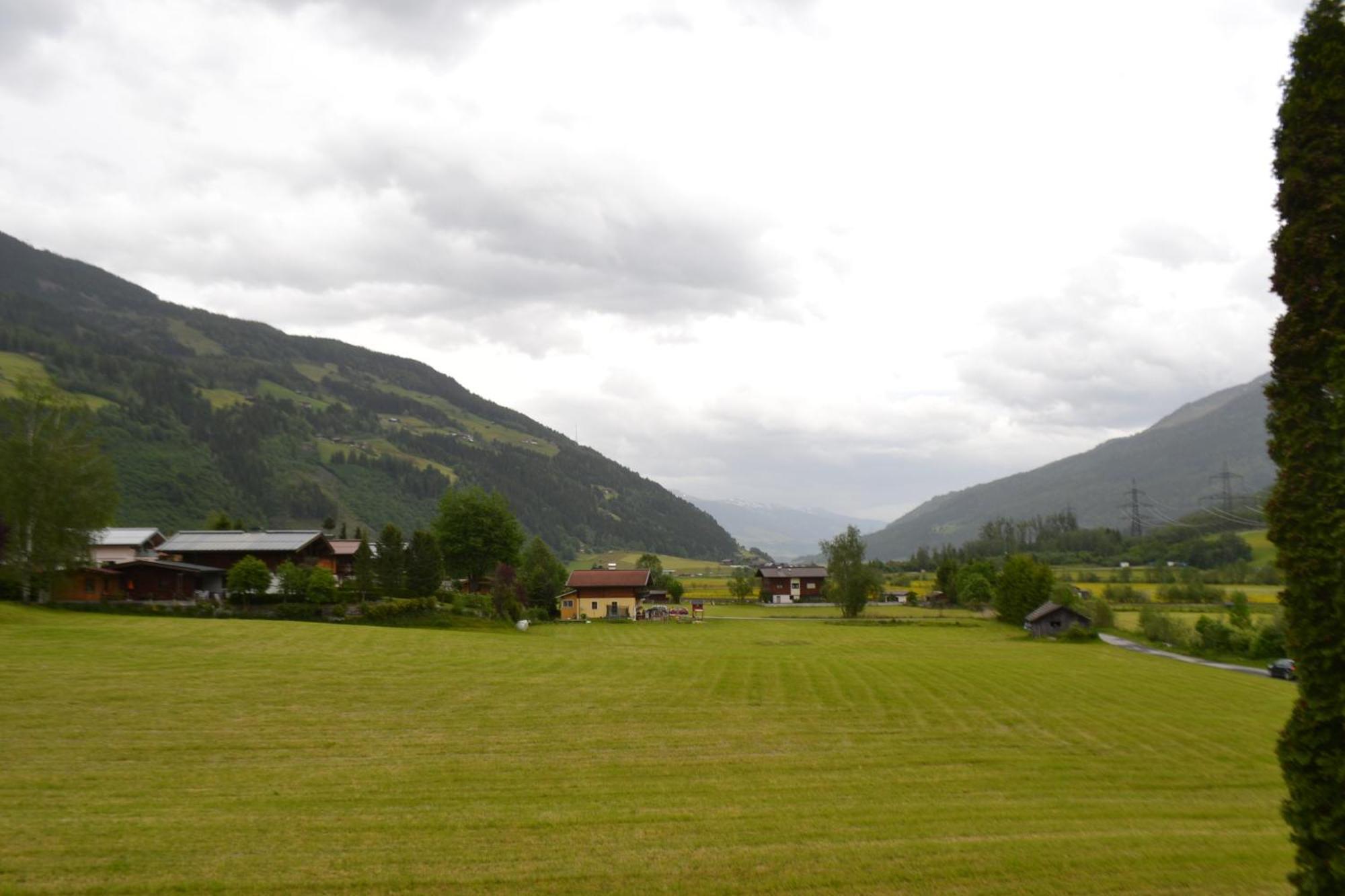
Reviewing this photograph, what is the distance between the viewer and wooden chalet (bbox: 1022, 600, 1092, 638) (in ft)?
204

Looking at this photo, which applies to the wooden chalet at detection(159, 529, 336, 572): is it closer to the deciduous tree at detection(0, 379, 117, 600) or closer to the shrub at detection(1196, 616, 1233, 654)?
the deciduous tree at detection(0, 379, 117, 600)

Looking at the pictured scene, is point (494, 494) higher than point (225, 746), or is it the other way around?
point (494, 494)

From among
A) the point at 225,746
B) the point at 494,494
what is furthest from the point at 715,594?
the point at 225,746

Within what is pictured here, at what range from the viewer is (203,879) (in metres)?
11.5

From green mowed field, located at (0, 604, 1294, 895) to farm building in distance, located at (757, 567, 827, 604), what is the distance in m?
84.1

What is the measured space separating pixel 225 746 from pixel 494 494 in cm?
6437

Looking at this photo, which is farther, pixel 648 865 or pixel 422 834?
pixel 422 834


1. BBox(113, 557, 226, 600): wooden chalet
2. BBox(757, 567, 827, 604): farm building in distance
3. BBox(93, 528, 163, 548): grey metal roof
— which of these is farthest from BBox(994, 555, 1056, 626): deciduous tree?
BBox(93, 528, 163, 548): grey metal roof

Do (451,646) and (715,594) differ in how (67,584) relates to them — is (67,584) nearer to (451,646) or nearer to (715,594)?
(451,646)

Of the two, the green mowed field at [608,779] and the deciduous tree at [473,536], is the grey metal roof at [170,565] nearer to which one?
the deciduous tree at [473,536]

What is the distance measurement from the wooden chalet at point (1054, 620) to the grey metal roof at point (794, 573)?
52.0 metres

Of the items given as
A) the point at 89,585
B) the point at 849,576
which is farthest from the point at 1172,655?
the point at 89,585

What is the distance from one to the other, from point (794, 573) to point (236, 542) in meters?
77.6

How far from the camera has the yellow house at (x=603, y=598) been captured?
7712cm
